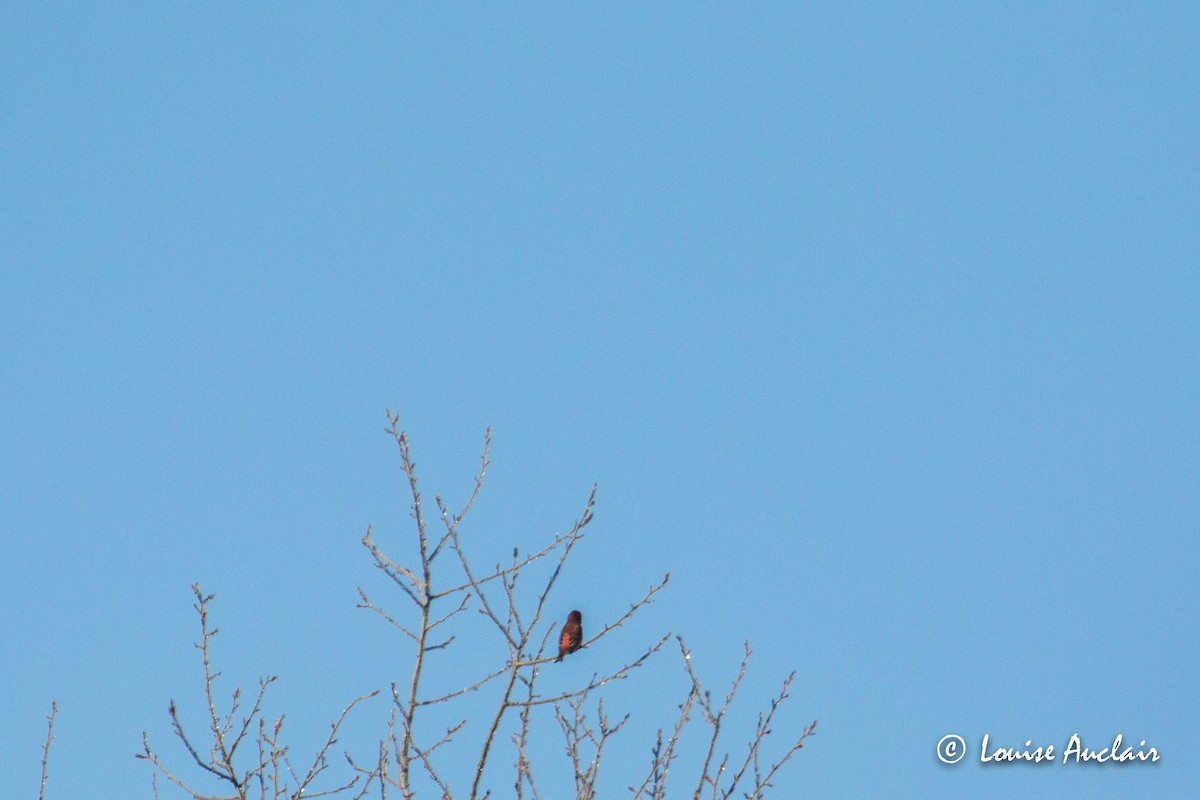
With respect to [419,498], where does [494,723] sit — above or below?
below

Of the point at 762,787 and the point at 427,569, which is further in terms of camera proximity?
the point at 762,787

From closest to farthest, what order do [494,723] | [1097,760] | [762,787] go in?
1. [494,723]
2. [762,787]
3. [1097,760]

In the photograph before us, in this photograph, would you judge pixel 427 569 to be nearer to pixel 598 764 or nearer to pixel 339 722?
pixel 339 722

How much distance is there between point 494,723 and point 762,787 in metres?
1.45

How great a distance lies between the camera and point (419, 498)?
19.4ft

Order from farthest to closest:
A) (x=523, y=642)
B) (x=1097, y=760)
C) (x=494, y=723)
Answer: (x=1097, y=760) < (x=523, y=642) < (x=494, y=723)

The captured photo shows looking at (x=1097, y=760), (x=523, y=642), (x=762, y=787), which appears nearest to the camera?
(x=523, y=642)

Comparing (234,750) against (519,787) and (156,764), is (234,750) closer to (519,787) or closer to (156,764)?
(156,764)

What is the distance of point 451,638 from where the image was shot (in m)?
5.92

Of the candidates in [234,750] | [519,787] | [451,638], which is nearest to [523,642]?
[451,638]

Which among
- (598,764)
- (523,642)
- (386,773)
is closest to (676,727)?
(598,764)

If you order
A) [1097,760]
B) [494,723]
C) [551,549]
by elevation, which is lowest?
[494,723]

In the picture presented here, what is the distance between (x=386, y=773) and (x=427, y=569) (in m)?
0.89

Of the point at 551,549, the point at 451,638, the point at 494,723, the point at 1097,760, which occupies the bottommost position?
the point at 494,723
